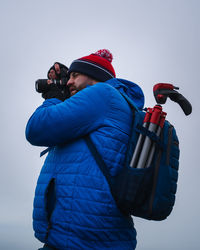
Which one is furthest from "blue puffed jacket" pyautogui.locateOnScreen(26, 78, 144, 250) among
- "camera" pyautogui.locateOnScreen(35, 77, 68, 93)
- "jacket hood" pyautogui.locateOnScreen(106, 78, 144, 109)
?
"camera" pyautogui.locateOnScreen(35, 77, 68, 93)

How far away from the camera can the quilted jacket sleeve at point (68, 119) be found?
2.08 metres

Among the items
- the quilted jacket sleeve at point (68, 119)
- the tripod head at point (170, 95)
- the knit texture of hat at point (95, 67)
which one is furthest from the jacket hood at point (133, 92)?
the knit texture of hat at point (95, 67)

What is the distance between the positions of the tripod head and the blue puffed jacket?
0.93 feet

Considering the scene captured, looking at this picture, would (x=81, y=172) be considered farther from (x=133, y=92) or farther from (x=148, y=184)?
(x=133, y=92)

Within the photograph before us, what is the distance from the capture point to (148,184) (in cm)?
194

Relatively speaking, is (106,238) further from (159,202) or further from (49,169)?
(49,169)

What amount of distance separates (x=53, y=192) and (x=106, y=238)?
482mm

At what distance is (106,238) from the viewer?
1.94 meters

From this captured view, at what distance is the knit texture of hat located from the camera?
3123mm

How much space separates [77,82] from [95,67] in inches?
11.3

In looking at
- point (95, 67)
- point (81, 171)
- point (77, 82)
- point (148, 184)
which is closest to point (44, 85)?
point (77, 82)

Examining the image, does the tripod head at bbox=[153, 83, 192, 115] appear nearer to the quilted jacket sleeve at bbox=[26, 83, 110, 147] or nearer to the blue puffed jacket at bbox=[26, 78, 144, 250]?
the blue puffed jacket at bbox=[26, 78, 144, 250]

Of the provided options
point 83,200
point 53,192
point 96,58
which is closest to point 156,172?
point 83,200

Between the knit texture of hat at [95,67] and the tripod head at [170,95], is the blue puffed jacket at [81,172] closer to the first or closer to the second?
the tripod head at [170,95]
